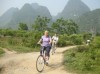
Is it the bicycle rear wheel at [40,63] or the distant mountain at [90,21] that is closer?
the bicycle rear wheel at [40,63]

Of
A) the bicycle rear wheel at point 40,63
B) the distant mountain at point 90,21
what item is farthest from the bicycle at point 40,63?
the distant mountain at point 90,21

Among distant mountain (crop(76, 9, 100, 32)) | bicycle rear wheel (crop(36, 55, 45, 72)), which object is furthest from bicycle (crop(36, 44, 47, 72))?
distant mountain (crop(76, 9, 100, 32))

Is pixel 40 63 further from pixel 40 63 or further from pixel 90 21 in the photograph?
pixel 90 21

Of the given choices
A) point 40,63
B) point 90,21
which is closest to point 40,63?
point 40,63

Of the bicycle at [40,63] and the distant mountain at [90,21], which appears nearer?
the bicycle at [40,63]

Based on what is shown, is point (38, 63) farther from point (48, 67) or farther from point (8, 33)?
point (8, 33)

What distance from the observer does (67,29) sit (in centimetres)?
6988

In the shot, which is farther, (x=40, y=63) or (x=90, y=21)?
(x=90, y=21)

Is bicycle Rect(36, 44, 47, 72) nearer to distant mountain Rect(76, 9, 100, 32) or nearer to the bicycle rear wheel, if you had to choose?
the bicycle rear wheel

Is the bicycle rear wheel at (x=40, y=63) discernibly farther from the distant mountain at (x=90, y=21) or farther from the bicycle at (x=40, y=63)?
the distant mountain at (x=90, y=21)

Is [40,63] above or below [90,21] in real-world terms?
below

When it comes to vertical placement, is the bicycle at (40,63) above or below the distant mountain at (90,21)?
below

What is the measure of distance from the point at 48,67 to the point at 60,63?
1375 mm

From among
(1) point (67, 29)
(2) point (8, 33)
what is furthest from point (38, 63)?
(1) point (67, 29)
